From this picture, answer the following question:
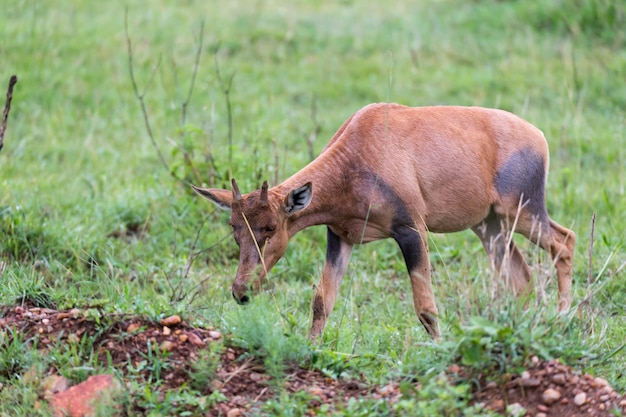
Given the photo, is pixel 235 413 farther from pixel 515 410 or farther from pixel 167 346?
pixel 515 410

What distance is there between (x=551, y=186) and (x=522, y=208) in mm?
2989

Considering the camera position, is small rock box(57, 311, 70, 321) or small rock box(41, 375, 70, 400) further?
small rock box(57, 311, 70, 321)

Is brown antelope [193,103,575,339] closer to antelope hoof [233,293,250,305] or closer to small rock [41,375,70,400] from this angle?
antelope hoof [233,293,250,305]

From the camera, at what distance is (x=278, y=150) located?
11078 millimetres

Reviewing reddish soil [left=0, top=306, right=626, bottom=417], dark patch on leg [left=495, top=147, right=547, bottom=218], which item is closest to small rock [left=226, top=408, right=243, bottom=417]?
reddish soil [left=0, top=306, right=626, bottom=417]

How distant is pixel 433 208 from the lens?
284 inches

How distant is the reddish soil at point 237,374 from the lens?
5070 millimetres

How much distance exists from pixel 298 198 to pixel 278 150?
4.52m

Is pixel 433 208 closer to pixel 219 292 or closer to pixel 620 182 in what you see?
pixel 219 292

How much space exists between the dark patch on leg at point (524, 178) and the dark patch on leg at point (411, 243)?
899mm

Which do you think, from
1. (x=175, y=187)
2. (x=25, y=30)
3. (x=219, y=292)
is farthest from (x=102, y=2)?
(x=219, y=292)

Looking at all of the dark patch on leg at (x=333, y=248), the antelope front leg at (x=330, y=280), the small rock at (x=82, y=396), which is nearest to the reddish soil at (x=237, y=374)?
the small rock at (x=82, y=396)

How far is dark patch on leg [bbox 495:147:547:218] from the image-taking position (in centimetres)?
740

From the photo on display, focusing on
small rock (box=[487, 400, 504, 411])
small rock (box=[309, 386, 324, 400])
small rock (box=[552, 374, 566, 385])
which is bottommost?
small rock (box=[309, 386, 324, 400])
